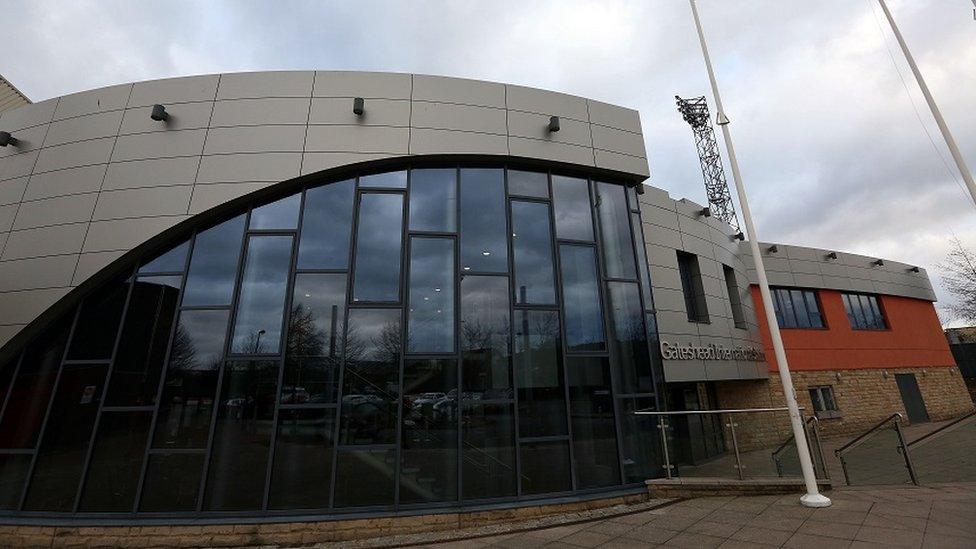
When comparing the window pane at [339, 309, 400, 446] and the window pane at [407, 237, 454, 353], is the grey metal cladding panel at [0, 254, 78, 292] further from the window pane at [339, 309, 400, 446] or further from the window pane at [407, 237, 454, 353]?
the window pane at [407, 237, 454, 353]

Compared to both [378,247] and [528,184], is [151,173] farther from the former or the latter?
[528,184]

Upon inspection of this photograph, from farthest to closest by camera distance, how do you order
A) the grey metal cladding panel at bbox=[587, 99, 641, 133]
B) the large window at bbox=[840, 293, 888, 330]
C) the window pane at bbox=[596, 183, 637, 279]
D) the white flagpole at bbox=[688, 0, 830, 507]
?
the large window at bbox=[840, 293, 888, 330]
the grey metal cladding panel at bbox=[587, 99, 641, 133]
the window pane at bbox=[596, 183, 637, 279]
the white flagpole at bbox=[688, 0, 830, 507]

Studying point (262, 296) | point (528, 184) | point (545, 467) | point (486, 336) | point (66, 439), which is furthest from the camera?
point (528, 184)

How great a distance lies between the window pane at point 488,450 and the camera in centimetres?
647

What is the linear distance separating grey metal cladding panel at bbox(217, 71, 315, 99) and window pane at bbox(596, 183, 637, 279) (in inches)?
242

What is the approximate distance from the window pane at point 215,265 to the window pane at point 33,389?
2234mm

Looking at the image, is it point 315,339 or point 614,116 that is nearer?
point 315,339

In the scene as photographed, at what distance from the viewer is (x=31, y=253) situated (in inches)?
279

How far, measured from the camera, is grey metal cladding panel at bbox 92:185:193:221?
7.10 metres

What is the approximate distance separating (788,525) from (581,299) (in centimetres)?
425

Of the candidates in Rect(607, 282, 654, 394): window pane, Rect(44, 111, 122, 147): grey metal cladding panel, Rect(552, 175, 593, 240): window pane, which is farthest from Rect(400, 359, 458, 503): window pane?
Rect(44, 111, 122, 147): grey metal cladding panel

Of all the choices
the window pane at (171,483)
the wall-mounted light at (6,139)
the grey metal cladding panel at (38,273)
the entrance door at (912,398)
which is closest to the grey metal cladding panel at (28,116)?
the wall-mounted light at (6,139)

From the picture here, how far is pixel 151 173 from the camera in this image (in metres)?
7.34

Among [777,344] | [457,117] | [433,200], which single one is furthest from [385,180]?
[777,344]
